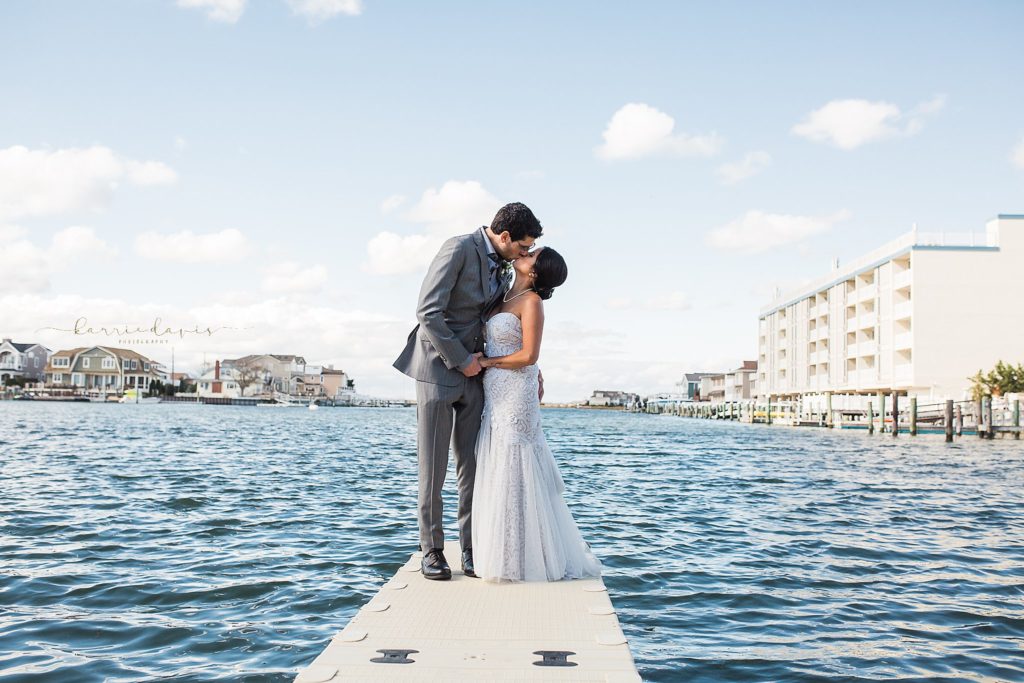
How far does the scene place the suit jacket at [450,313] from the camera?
202 inches

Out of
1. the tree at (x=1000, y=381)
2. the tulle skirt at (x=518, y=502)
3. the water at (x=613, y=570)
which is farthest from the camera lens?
the tree at (x=1000, y=381)

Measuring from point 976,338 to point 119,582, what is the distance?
188 ft

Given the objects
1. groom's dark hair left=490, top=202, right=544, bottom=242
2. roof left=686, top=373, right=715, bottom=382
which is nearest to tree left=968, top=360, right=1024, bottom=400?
groom's dark hair left=490, top=202, right=544, bottom=242

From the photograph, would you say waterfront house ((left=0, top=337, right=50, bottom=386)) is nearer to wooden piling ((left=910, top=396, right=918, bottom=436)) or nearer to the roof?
the roof

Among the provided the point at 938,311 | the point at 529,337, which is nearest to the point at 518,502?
the point at 529,337

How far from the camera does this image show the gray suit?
5.15 meters

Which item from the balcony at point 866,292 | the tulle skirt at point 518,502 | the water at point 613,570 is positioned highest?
the balcony at point 866,292

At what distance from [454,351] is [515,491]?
1.00 meters

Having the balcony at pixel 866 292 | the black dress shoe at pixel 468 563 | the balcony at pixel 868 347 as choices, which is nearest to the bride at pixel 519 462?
the black dress shoe at pixel 468 563

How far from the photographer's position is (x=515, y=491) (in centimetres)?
546

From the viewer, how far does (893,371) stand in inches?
2307

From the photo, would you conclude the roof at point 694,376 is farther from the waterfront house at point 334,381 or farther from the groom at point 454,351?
the groom at point 454,351

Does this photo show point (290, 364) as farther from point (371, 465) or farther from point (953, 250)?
point (371, 465)

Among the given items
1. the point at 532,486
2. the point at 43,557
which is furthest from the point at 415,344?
the point at 43,557
